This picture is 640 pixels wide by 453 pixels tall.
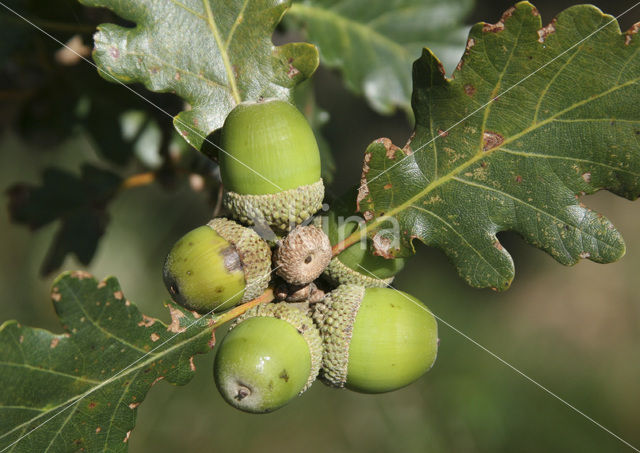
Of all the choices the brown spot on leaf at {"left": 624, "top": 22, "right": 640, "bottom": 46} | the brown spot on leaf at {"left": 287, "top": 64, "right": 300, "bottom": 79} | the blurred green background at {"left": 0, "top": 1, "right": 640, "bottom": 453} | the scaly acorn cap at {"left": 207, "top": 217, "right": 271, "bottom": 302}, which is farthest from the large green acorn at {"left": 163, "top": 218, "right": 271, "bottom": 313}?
the blurred green background at {"left": 0, "top": 1, "right": 640, "bottom": 453}

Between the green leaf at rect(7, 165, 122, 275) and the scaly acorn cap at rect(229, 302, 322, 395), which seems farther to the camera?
the green leaf at rect(7, 165, 122, 275)

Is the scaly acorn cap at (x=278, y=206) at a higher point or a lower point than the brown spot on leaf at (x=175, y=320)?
higher

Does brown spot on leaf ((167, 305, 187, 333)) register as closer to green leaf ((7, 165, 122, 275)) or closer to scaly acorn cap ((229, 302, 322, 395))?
scaly acorn cap ((229, 302, 322, 395))

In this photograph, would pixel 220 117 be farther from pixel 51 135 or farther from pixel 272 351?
pixel 51 135

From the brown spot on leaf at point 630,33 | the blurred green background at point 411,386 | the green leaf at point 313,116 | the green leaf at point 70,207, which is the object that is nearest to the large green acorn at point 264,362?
the green leaf at point 313,116

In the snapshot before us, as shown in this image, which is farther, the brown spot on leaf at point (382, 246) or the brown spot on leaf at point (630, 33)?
the brown spot on leaf at point (382, 246)

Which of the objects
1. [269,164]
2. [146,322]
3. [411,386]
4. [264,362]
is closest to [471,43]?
[269,164]

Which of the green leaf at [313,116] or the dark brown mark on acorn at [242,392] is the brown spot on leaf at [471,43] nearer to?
the green leaf at [313,116]
